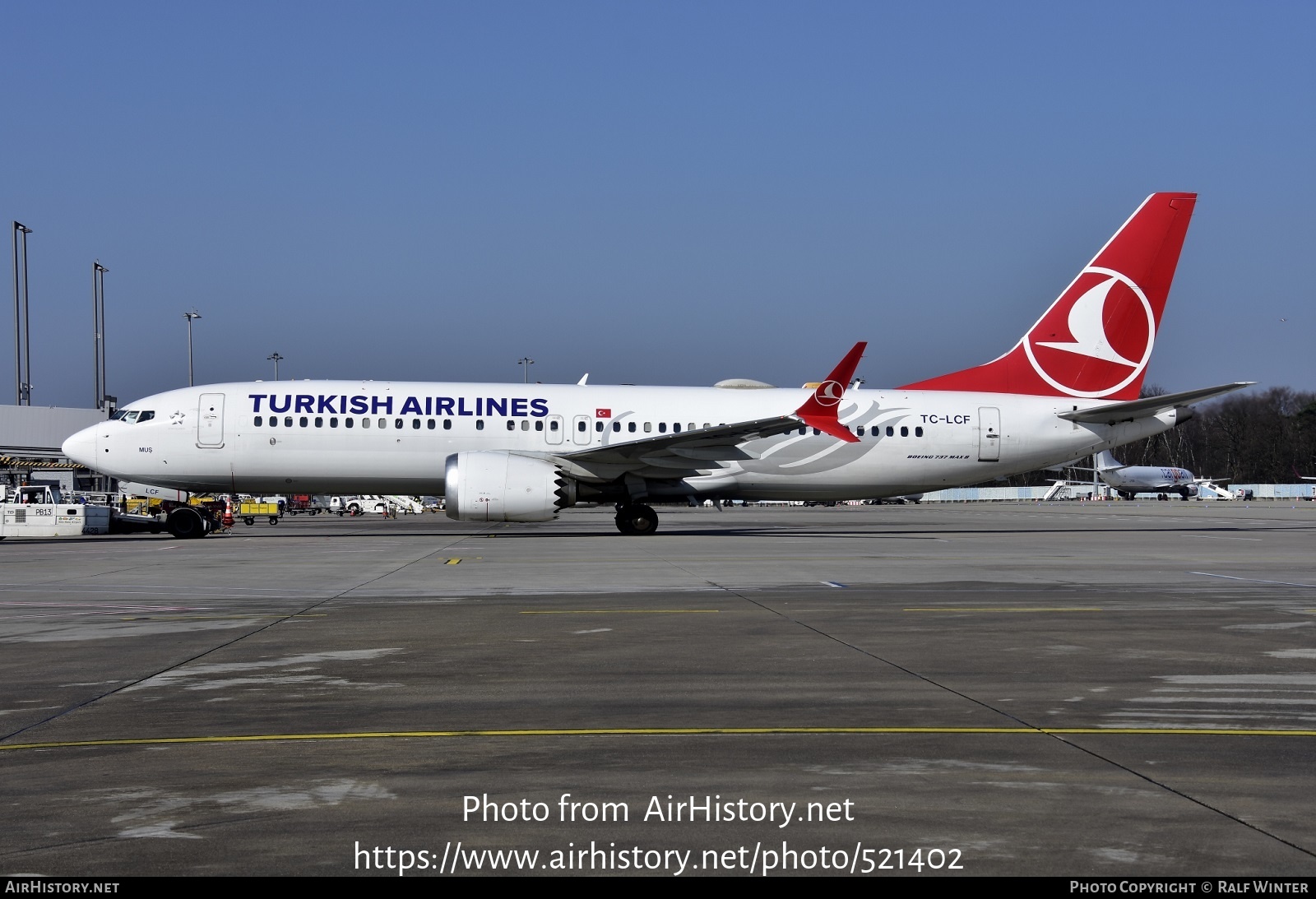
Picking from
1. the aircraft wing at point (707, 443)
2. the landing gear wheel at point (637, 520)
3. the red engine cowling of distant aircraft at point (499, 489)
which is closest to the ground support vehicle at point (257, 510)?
the landing gear wheel at point (637, 520)

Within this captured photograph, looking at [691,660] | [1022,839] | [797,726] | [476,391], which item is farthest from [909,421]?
[1022,839]

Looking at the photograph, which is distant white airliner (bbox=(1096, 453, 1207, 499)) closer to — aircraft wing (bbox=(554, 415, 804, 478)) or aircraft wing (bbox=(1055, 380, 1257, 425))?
aircraft wing (bbox=(1055, 380, 1257, 425))

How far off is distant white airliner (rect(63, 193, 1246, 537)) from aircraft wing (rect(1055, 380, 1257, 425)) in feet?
0.21

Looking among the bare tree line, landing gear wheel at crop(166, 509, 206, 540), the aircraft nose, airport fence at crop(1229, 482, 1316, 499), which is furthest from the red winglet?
the bare tree line

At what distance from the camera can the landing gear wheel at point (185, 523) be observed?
3006 cm

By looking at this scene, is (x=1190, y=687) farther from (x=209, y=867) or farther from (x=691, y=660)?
(x=209, y=867)

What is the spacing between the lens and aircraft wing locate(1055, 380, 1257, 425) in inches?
1110

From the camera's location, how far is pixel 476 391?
28.9m

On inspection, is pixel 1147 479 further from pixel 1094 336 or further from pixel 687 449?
pixel 687 449

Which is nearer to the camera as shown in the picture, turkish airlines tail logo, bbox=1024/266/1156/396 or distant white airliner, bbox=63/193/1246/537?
distant white airliner, bbox=63/193/1246/537

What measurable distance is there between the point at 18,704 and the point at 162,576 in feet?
34.4

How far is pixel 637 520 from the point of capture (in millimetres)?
29453

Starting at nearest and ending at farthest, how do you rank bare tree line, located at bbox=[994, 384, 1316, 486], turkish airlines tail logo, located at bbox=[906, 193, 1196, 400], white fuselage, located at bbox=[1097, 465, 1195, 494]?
1. turkish airlines tail logo, located at bbox=[906, 193, 1196, 400]
2. white fuselage, located at bbox=[1097, 465, 1195, 494]
3. bare tree line, located at bbox=[994, 384, 1316, 486]

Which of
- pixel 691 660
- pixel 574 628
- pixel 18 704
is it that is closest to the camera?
pixel 18 704
